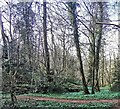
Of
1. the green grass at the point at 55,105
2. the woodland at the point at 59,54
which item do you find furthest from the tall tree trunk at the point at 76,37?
the green grass at the point at 55,105

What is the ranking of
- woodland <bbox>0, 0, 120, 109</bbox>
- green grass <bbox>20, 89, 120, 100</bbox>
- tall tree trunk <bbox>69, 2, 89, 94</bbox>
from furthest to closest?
tall tree trunk <bbox>69, 2, 89, 94</bbox>, green grass <bbox>20, 89, 120, 100</bbox>, woodland <bbox>0, 0, 120, 109</bbox>

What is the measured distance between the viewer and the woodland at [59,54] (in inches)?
108

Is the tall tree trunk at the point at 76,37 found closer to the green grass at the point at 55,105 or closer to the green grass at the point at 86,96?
the green grass at the point at 86,96

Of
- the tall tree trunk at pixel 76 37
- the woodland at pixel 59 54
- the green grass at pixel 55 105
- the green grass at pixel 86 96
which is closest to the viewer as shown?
the woodland at pixel 59 54

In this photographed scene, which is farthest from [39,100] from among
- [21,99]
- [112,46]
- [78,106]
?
[112,46]

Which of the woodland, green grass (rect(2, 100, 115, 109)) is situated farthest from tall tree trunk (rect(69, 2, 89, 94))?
green grass (rect(2, 100, 115, 109))

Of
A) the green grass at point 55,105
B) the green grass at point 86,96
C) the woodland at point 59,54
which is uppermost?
the woodland at point 59,54

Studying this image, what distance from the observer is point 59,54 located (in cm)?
296

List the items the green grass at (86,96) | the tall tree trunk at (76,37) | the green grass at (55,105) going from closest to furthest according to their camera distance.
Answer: the green grass at (55,105) < the green grass at (86,96) < the tall tree trunk at (76,37)

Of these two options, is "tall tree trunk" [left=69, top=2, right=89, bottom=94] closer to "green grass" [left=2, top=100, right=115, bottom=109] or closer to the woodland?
the woodland

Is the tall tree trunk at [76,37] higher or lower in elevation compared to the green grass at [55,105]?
higher

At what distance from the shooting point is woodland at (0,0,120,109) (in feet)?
8.99

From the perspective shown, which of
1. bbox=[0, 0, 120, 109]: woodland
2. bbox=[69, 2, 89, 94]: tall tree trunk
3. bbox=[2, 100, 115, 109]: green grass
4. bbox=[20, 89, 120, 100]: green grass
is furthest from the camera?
bbox=[69, 2, 89, 94]: tall tree trunk

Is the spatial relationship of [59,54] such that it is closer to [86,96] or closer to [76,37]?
[76,37]
